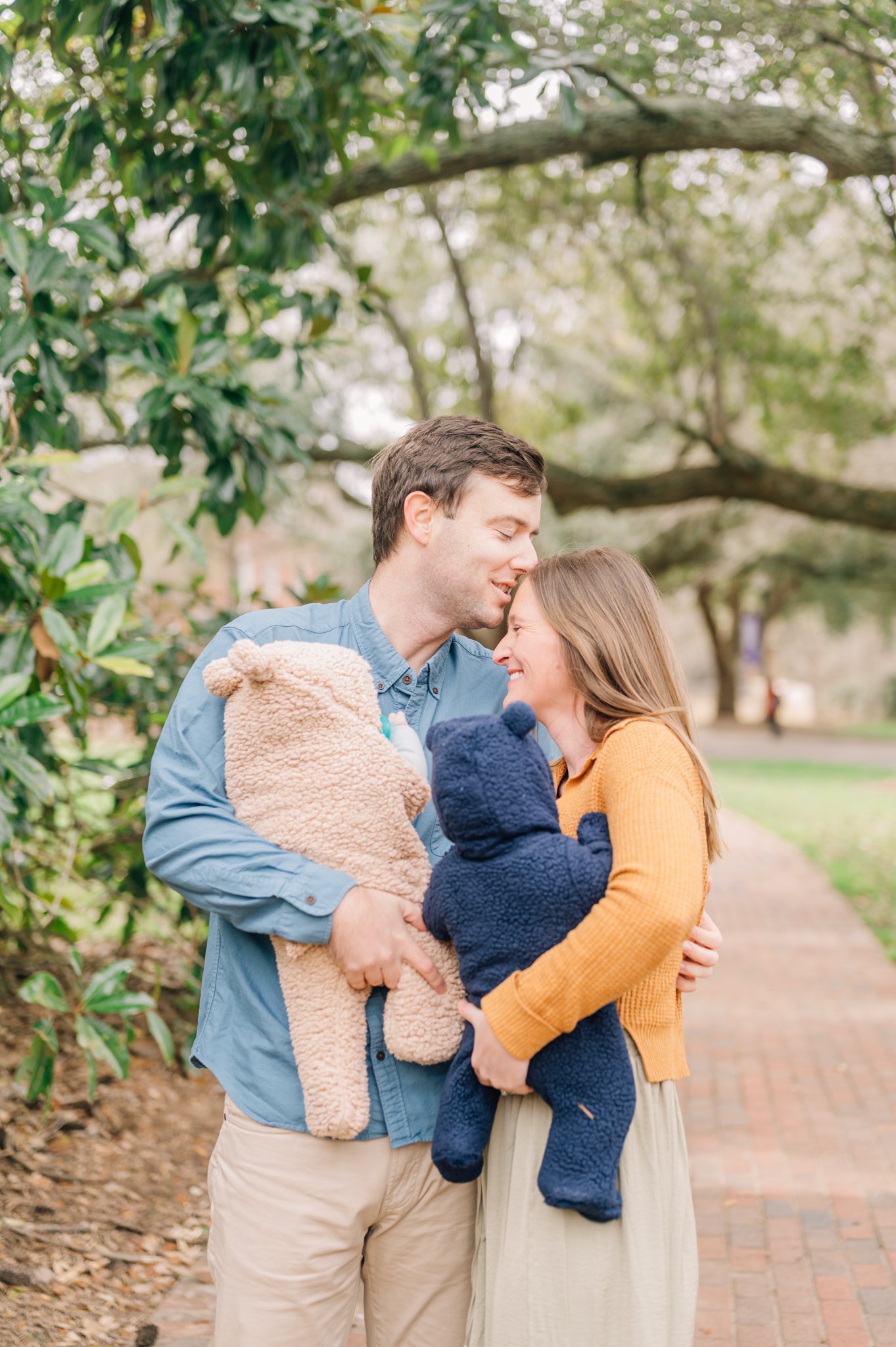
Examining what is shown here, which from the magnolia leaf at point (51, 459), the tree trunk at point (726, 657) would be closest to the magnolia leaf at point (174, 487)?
the magnolia leaf at point (51, 459)

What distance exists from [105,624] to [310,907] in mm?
1601

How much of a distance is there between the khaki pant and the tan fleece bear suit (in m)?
0.10

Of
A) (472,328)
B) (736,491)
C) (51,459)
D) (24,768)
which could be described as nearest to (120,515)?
(51,459)

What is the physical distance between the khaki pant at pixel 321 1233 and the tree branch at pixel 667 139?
5128 mm

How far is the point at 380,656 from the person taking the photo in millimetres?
2381

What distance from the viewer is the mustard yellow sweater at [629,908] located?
180 centimetres

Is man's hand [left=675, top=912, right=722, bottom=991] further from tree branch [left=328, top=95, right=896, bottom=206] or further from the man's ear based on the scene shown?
tree branch [left=328, top=95, right=896, bottom=206]

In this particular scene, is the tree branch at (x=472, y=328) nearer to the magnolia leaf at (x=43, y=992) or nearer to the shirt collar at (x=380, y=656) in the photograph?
the magnolia leaf at (x=43, y=992)

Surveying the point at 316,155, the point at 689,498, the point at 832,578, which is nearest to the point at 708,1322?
the point at 316,155

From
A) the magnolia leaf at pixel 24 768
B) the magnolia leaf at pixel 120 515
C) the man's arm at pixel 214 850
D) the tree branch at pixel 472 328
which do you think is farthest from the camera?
the tree branch at pixel 472 328

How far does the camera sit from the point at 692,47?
21.5 ft

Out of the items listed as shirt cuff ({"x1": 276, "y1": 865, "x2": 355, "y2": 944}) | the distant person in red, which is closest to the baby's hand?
shirt cuff ({"x1": 276, "y1": 865, "x2": 355, "y2": 944})

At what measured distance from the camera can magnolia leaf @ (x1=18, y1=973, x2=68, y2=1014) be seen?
10.7ft

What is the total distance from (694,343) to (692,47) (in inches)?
221
